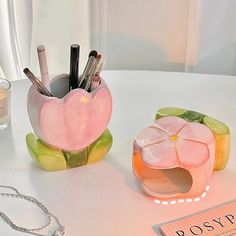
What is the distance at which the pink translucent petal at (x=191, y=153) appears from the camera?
68cm

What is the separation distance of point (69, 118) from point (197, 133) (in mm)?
172

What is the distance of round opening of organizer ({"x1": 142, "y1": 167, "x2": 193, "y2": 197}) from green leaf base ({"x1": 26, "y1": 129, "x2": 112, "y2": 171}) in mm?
84

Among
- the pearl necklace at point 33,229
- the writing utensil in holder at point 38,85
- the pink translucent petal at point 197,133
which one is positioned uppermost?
the writing utensil in holder at point 38,85

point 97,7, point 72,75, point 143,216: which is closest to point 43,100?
point 72,75

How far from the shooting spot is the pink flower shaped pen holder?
704 mm

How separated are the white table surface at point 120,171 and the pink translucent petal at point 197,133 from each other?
0.07 metres

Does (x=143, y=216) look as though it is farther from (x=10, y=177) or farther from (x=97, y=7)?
(x=97, y=7)

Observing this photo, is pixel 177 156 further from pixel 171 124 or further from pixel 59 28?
pixel 59 28

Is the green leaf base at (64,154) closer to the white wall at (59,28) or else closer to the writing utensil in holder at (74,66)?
the writing utensil in holder at (74,66)

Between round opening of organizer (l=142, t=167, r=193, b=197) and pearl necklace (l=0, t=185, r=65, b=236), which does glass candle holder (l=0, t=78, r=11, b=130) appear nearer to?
pearl necklace (l=0, t=185, r=65, b=236)

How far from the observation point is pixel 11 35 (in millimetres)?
1083

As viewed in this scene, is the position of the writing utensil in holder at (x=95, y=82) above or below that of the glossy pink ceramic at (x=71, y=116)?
above

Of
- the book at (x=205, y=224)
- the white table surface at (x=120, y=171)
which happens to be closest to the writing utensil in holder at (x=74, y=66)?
the white table surface at (x=120, y=171)

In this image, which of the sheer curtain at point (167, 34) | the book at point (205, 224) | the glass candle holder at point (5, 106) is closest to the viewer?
the book at point (205, 224)
